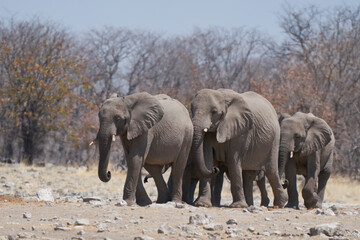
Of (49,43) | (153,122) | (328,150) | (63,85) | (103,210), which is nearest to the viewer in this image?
(103,210)

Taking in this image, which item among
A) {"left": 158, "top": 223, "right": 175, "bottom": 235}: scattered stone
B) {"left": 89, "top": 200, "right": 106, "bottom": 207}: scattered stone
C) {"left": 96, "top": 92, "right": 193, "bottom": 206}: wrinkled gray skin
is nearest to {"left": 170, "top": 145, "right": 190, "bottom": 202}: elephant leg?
{"left": 96, "top": 92, "right": 193, "bottom": 206}: wrinkled gray skin

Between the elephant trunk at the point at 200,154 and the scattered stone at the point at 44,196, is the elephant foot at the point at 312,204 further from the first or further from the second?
the scattered stone at the point at 44,196

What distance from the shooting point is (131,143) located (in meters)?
14.8

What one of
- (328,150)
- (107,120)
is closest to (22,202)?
(107,120)

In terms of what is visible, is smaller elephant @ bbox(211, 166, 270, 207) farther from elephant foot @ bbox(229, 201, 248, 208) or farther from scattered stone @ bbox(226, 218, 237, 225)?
scattered stone @ bbox(226, 218, 237, 225)

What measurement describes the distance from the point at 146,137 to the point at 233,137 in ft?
7.19

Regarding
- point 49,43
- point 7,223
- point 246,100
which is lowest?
point 7,223

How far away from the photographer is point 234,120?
16203mm

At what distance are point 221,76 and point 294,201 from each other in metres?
31.2

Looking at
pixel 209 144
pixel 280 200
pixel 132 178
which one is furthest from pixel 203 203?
pixel 280 200

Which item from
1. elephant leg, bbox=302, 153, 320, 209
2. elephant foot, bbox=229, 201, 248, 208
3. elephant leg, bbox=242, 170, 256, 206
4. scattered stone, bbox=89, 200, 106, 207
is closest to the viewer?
scattered stone, bbox=89, 200, 106, 207

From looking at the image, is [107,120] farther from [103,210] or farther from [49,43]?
[49,43]

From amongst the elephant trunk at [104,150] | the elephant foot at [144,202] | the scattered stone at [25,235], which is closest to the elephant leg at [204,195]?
the elephant foot at [144,202]

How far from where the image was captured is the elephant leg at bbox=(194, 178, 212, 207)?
51.2ft
